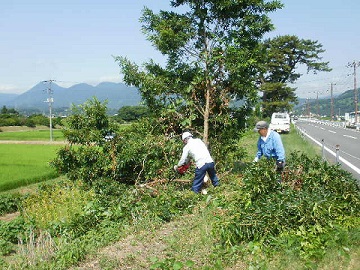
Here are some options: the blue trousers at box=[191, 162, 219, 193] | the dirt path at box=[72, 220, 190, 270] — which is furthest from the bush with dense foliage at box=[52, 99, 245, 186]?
the dirt path at box=[72, 220, 190, 270]

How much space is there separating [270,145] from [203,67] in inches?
152

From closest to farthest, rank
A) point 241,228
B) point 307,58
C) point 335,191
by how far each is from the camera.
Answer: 1. point 241,228
2. point 335,191
3. point 307,58

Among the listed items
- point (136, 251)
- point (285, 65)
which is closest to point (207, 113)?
point (136, 251)

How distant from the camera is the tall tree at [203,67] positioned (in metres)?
10.4

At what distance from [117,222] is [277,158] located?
3.43 meters

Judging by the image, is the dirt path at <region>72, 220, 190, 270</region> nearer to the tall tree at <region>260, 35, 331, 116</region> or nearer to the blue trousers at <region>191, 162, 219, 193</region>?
the blue trousers at <region>191, 162, 219, 193</region>

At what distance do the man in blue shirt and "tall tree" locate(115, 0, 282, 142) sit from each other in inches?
122

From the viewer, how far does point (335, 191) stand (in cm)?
657

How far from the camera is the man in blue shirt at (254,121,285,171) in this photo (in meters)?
7.46

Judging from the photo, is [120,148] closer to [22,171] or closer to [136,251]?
[136,251]

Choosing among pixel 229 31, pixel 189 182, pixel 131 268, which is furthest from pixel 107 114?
pixel 131 268

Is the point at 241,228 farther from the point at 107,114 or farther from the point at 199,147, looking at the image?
the point at 107,114

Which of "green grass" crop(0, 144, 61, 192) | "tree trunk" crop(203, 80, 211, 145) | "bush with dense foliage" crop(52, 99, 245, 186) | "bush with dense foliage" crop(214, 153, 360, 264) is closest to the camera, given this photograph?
"bush with dense foliage" crop(214, 153, 360, 264)

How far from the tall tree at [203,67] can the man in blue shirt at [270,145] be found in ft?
10.2
